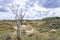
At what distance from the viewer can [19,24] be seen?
16.5 meters

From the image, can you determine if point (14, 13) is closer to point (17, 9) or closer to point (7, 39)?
point (17, 9)

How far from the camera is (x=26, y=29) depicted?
33.8m

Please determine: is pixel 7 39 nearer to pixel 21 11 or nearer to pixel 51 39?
pixel 21 11

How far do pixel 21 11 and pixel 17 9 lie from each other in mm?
367

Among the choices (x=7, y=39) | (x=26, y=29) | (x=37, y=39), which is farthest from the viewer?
(x=26, y=29)

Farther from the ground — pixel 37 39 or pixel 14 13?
pixel 14 13

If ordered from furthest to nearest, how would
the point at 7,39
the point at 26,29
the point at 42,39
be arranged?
the point at 26,29
the point at 42,39
the point at 7,39

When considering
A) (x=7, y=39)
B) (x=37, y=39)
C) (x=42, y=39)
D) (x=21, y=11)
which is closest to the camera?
(x=7, y=39)

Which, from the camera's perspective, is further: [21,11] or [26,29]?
[26,29]

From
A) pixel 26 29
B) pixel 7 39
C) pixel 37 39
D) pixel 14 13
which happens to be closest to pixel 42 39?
pixel 37 39

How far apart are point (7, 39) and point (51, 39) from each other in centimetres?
426

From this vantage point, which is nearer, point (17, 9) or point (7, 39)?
point (7, 39)

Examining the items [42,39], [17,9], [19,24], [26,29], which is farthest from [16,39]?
[26,29]

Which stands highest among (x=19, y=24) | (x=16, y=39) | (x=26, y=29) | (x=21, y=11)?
(x=21, y=11)
